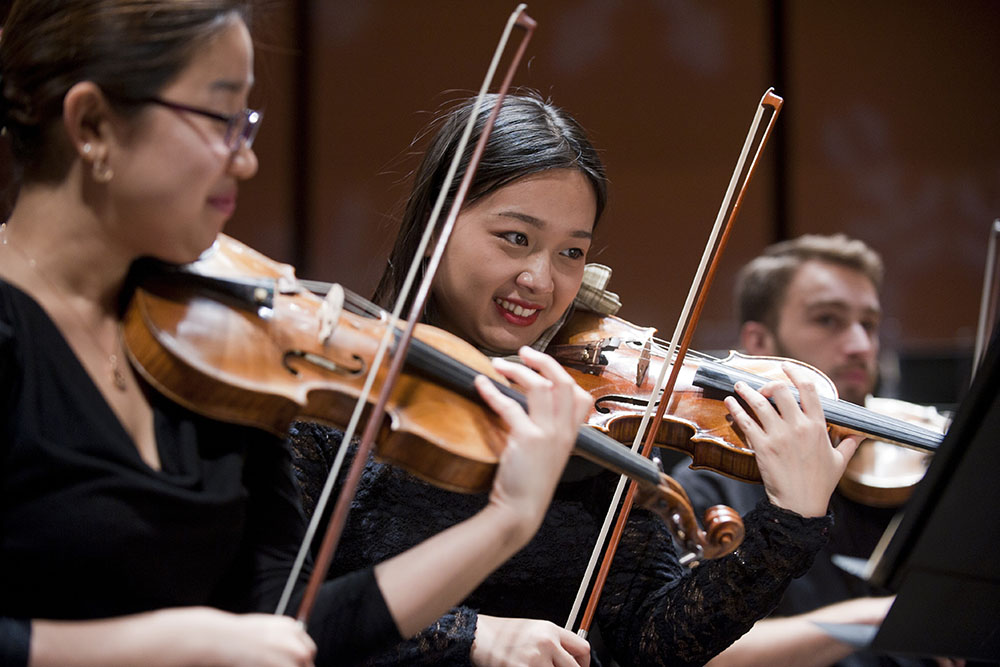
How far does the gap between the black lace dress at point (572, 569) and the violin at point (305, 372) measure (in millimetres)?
311

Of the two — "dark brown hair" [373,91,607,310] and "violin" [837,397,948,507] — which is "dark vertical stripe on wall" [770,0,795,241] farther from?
"dark brown hair" [373,91,607,310]

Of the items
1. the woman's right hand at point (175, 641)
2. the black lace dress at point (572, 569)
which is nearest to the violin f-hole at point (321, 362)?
the woman's right hand at point (175, 641)

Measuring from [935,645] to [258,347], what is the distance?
0.79 m

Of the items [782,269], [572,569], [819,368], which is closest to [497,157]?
[572,569]

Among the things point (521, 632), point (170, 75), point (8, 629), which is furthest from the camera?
point (521, 632)

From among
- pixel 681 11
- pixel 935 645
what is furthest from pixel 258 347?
pixel 681 11

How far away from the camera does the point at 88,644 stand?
0.78 m

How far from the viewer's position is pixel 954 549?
1.03 meters

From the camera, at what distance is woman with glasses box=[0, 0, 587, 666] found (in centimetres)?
81

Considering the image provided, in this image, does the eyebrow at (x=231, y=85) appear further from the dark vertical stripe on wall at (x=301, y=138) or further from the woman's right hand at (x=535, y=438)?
the dark vertical stripe on wall at (x=301, y=138)

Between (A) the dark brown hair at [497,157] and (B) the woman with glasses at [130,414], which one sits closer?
(B) the woman with glasses at [130,414]

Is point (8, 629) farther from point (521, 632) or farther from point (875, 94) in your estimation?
point (875, 94)

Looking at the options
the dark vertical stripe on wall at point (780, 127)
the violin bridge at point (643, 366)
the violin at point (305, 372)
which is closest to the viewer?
the violin at point (305, 372)

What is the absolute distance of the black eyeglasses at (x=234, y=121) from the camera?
0.87 metres
